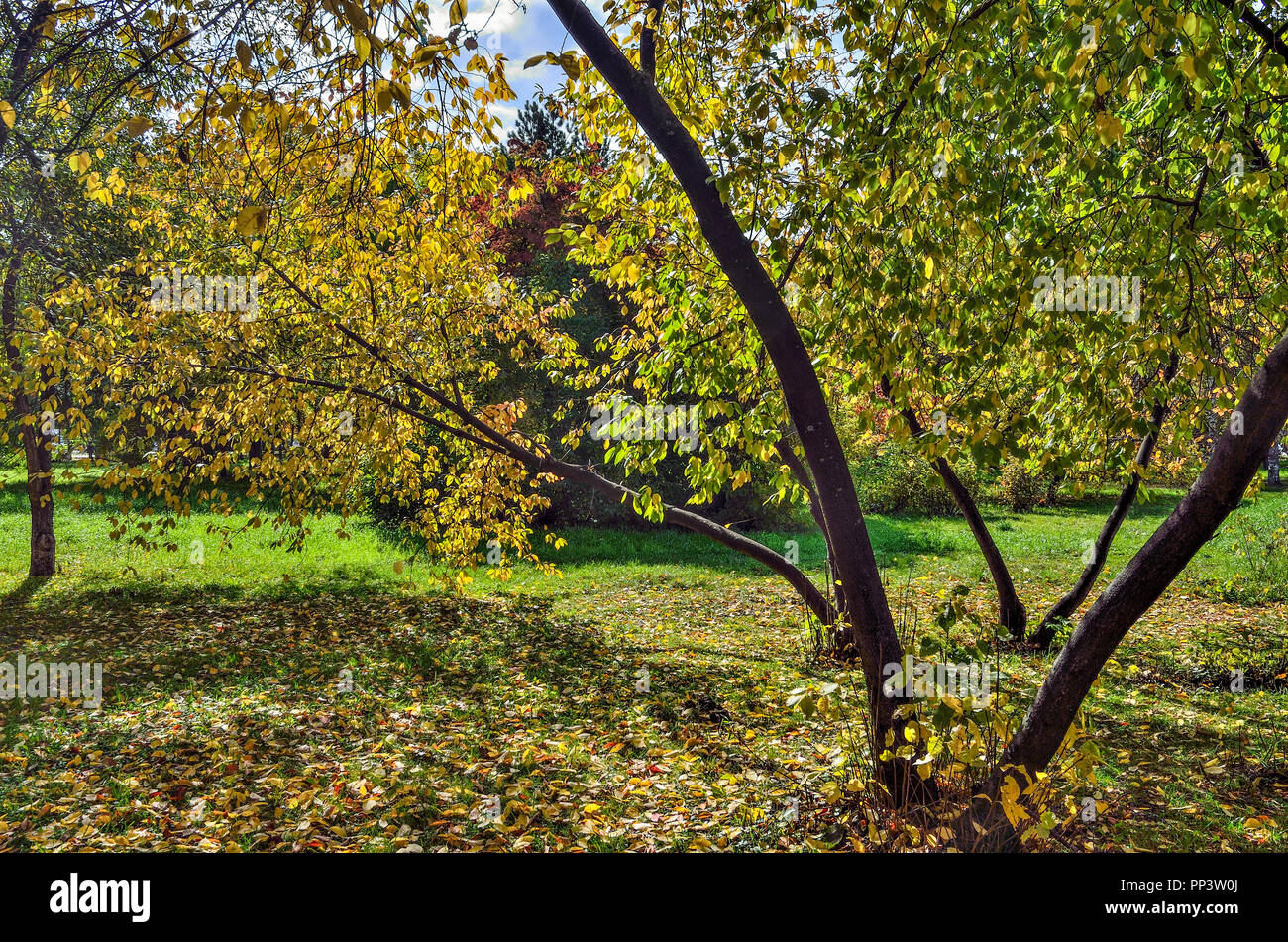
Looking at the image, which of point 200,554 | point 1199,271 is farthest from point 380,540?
point 1199,271

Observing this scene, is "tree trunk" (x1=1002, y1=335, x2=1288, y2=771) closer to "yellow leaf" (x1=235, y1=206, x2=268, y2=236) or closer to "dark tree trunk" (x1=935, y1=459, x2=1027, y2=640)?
"yellow leaf" (x1=235, y1=206, x2=268, y2=236)

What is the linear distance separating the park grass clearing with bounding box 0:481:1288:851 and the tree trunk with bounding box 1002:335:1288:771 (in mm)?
784

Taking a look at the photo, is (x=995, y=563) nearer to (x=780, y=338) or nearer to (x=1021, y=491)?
(x=780, y=338)

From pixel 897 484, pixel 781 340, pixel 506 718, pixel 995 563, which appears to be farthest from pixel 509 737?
pixel 897 484

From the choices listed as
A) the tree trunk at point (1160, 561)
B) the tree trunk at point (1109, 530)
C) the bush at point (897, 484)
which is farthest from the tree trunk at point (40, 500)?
the bush at point (897, 484)

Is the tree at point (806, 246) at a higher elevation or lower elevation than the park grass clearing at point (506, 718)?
higher

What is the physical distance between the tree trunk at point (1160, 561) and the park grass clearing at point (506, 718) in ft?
2.57

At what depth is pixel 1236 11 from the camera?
2.73 m

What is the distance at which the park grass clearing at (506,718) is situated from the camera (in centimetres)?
412

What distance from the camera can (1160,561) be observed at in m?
3.05

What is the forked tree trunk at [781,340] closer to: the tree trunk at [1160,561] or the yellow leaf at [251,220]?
the tree trunk at [1160,561]

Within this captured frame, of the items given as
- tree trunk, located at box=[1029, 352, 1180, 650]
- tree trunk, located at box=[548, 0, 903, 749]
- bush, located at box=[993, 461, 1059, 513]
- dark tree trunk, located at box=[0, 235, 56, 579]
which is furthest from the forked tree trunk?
bush, located at box=[993, 461, 1059, 513]

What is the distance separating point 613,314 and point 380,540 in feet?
24.8

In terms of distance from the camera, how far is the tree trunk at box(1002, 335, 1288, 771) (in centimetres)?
286
